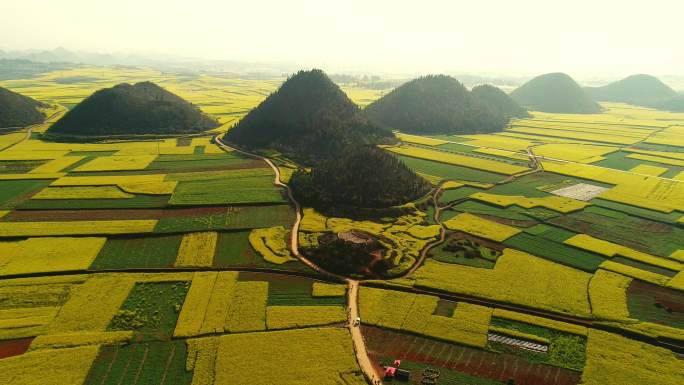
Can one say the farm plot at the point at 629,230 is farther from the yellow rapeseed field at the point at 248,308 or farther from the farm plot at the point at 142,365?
the farm plot at the point at 142,365

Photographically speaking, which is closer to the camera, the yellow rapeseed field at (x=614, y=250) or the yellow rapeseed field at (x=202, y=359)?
the yellow rapeseed field at (x=202, y=359)

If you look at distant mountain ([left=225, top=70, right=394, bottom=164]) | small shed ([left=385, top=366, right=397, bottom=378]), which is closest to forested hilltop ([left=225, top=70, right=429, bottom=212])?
distant mountain ([left=225, top=70, right=394, bottom=164])

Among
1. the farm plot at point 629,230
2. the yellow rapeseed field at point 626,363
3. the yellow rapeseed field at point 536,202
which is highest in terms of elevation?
the yellow rapeseed field at point 536,202

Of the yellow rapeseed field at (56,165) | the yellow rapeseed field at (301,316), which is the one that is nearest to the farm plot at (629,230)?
the yellow rapeseed field at (301,316)

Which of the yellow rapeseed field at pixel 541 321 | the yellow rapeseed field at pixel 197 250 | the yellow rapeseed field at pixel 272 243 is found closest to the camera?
the yellow rapeseed field at pixel 541 321

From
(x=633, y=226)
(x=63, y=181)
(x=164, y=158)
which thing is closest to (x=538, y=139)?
(x=633, y=226)

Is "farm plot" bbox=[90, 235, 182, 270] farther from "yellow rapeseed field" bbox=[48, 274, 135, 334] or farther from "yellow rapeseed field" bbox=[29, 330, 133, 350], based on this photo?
"yellow rapeseed field" bbox=[29, 330, 133, 350]

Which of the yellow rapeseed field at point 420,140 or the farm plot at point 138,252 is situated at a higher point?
the yellow rapeseed field at point 420,140
